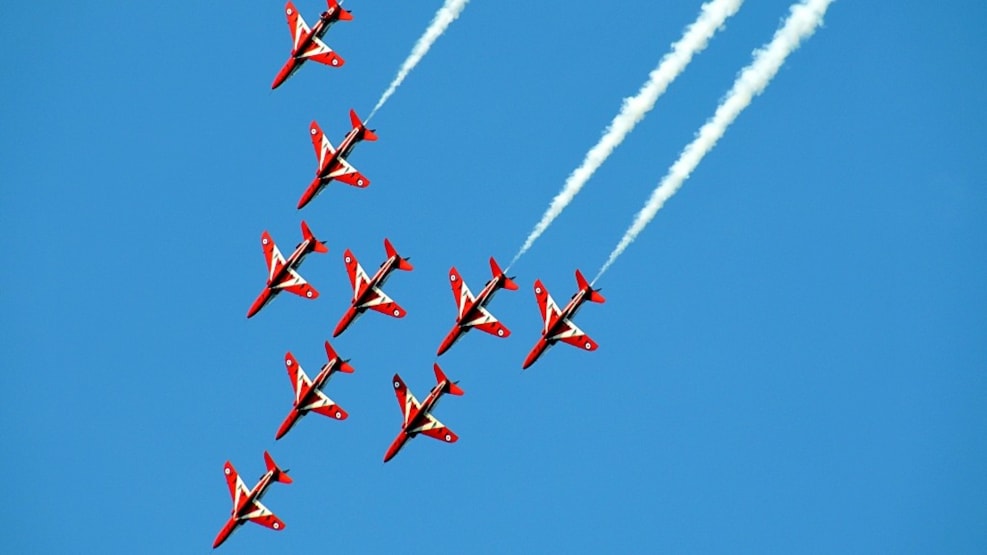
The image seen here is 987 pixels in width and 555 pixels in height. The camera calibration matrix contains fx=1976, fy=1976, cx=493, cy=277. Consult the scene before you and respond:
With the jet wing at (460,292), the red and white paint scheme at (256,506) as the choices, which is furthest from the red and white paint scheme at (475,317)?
the red and white paint scheme at (256,506)

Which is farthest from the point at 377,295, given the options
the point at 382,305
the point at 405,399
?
the point at 405,399

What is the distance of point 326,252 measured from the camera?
64.3 meters

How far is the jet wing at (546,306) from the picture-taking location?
60562 millimetres

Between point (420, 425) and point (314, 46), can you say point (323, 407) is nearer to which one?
point (420, 425)

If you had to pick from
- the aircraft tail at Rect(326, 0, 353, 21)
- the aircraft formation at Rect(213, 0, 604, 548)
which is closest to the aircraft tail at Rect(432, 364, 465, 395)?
the aircraft formation at Rect(213, 0, 604, 548)

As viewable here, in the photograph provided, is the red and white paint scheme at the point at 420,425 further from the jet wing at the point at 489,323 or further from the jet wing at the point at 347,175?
the jet wing at the point at 347,175

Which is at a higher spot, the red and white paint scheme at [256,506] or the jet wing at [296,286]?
the jet wing at [296,286]

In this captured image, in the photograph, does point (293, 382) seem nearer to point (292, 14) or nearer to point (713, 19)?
point (292, 14)

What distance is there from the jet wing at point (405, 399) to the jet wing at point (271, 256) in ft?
18.1

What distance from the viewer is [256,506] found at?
62.9 metres

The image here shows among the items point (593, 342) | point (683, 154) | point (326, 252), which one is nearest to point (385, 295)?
point (326, 252)

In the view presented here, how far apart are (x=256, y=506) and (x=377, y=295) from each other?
7.74 metres

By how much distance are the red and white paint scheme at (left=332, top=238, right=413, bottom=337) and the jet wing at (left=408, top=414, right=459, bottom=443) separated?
370 cm

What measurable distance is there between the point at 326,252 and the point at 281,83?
18.6 feet
